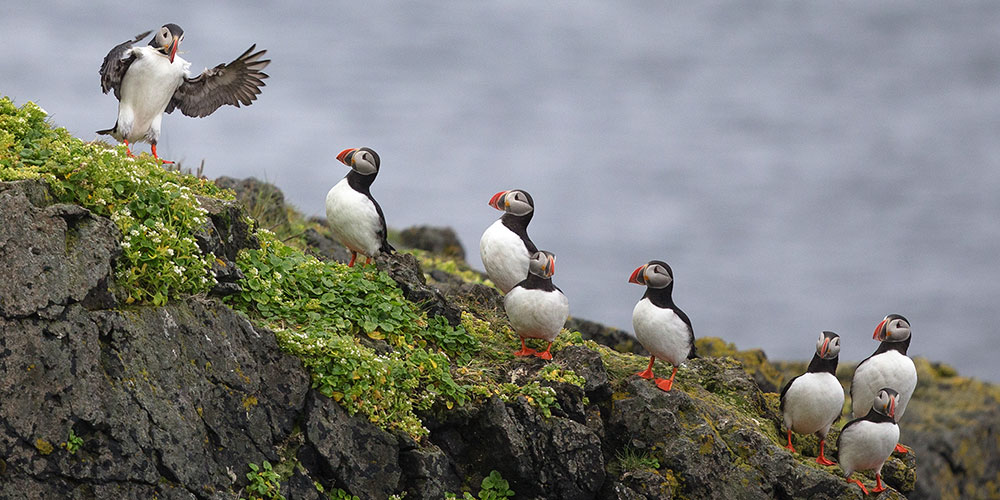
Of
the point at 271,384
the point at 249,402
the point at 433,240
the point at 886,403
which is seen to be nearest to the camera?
the point at 249,402

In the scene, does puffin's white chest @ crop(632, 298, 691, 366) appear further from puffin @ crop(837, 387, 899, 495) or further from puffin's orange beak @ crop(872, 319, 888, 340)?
puffin's orange beak @ crop(872, 319, 888, 340)

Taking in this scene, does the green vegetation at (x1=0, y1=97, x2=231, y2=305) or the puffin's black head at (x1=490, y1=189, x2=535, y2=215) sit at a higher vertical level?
the puffin's black head at (x1=490, y1=189, x2=535, y2=215)

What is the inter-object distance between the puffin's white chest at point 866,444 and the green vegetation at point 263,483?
5628mm

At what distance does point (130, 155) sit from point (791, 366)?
20387 mm

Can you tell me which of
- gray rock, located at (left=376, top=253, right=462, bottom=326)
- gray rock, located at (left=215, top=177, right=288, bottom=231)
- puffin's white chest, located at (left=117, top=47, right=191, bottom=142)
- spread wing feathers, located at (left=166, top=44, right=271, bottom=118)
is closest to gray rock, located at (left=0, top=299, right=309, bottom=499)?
gray rock, located at (left=376, top=253, right=462, bottom=326)

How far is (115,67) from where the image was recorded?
979cm

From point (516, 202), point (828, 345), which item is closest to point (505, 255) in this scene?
point (516, 202)

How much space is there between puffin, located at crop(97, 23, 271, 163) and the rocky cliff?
1.13 meters

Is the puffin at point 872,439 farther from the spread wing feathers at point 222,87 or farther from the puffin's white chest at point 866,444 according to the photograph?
the spread wing feathers at point 222,87

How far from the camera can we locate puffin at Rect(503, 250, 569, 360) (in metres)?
9.23

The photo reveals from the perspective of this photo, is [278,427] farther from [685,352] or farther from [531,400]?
[685,352]

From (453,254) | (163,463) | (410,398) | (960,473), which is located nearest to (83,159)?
(163,463)

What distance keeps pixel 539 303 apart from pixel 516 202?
1533 millimetres

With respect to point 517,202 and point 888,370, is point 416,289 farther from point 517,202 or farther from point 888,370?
point 888,370
